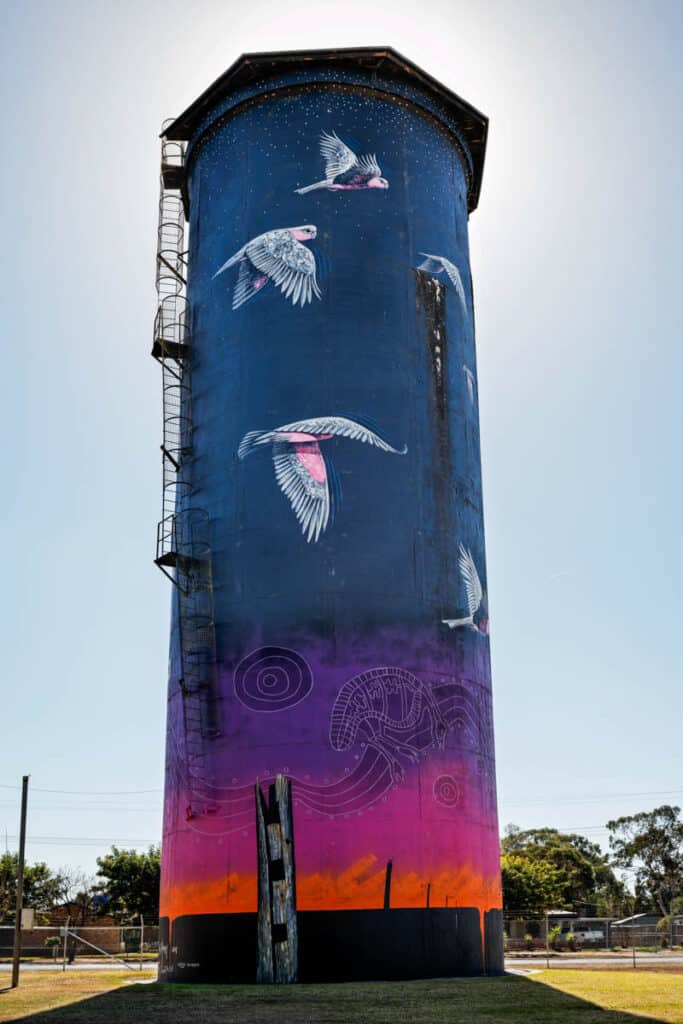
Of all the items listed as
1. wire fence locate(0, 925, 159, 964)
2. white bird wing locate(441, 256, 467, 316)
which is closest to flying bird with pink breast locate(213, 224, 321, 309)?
white bird wing locate(441, 256, 467, 316)

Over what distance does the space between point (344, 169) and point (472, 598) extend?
13.9 metres

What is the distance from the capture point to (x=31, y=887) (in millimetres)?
82625

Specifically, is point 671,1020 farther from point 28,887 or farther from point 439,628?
point 28,887

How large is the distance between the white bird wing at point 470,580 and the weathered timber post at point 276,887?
784cm

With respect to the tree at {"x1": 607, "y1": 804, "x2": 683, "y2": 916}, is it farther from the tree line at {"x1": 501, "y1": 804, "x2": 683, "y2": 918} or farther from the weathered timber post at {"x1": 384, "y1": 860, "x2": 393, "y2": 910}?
the weathered timber post at {"x1": 384, "y1": 860, "x2": 393, "y2": 910}

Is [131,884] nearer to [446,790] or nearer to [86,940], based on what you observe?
[86,940]

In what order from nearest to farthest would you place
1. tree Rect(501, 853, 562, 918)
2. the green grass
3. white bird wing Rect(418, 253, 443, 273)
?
the green grass → white bird wing Rect(418, 253, 443, 273) → tree Rect(501, 853, 562, 918)

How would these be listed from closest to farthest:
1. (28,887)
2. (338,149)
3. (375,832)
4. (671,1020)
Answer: (671,1020)
(375,832)
(338,149)
(28,887)

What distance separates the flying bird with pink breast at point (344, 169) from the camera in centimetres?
3194

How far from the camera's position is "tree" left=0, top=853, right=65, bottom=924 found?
260ft

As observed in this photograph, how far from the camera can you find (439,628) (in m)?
28.6

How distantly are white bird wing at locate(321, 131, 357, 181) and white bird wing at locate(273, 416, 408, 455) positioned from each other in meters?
8.35

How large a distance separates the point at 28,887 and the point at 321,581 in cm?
6607

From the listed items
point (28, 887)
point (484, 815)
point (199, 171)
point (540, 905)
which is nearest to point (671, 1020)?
point (484, 815)
